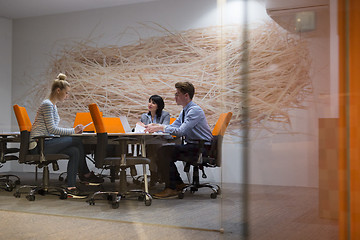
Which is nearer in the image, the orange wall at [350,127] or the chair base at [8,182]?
the orange wall at [350,127]

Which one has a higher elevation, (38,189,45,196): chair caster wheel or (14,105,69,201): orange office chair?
(14,105,69,201): orange office chair

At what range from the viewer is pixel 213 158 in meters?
3.01

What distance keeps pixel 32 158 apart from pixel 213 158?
1835 millimetres

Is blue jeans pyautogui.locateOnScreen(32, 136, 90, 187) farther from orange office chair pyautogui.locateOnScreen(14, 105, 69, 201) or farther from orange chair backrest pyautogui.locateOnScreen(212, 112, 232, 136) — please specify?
orange chair backrest pyautogui.locateOnScreen(212, 112, 232, 136)

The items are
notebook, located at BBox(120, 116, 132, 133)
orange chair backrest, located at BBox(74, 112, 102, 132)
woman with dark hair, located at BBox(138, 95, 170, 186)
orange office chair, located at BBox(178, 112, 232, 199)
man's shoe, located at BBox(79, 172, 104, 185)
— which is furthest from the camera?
woman with dark hair, located at BBox(138, 95, 170, 186)

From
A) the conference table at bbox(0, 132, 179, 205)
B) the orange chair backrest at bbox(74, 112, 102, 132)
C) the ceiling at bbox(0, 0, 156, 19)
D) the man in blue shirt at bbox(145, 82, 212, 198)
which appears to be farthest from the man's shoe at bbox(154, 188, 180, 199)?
the ceiling at bbox(0, 0, 156, 19)

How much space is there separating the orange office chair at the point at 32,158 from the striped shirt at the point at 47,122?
8cm

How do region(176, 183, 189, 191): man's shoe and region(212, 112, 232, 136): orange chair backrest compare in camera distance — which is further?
region(176, 183, 189, 191): man's shoe

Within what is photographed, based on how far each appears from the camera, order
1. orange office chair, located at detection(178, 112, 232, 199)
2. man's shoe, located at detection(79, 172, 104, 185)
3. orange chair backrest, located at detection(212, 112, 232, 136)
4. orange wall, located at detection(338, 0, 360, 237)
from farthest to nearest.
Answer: man's shoe, located at detection(79, 172, 104, 185) < orange office chair, located at detection(178, 112, 232, 199) < orange chair backrest, located at detection(212, 112, 232, 136) < orange wall, located at detection(338, 0, 360, 237)

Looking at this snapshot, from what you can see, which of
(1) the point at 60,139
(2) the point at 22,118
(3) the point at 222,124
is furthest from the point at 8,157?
(3) the point at 222,124

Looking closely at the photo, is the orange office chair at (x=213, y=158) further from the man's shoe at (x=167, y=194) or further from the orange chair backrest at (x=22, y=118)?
the orange chair backrest at (x=22, y=118)

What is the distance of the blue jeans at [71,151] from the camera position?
12.6 feet

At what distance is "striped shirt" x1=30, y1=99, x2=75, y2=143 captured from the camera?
3.96 m

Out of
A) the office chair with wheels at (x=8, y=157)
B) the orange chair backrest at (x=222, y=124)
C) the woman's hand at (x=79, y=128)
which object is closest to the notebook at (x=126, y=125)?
the woman's hand at (x=79, y=128)
